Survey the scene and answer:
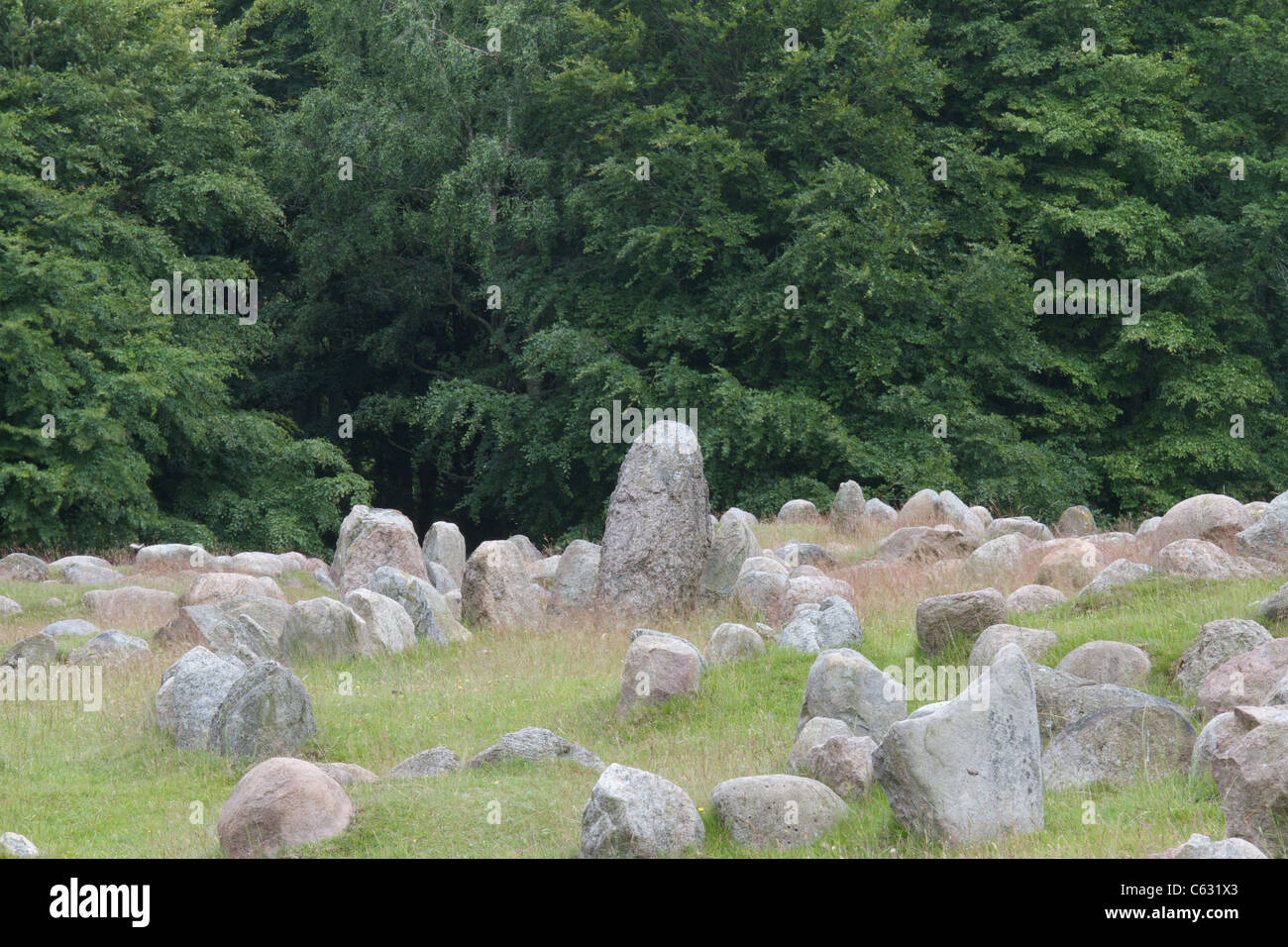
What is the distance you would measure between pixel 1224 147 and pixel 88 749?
89.4 ft

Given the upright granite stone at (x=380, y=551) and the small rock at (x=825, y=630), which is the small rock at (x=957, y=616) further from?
the upright granite stone at (x=380, y=551)

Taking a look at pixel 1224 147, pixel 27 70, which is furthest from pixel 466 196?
pixel 1224 147

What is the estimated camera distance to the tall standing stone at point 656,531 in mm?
14484

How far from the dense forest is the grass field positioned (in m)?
13.4

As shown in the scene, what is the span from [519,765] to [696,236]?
67.5ft

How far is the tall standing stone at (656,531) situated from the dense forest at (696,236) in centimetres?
1105

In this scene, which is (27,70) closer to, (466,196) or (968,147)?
(466,196)

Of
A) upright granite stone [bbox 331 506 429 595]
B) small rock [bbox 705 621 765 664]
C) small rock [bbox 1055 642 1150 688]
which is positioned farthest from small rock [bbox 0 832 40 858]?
upright granite stone [bbox 331 506 429 595]

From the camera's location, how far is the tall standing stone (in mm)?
14484

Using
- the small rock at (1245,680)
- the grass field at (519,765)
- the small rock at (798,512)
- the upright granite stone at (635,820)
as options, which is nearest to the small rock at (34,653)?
the grass field at (519,765)

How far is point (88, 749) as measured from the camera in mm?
9984

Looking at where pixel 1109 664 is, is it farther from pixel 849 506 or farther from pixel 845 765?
pixel 849 506

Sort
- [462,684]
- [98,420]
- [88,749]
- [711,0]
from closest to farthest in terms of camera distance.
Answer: [88,749] → [462,684] → [98,420] → [711,0]

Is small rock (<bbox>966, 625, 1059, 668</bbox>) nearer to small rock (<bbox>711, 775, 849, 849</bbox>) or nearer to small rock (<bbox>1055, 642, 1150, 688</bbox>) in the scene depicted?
small rock (<bbox>1055, 642, 1150, 688</bbox>)
